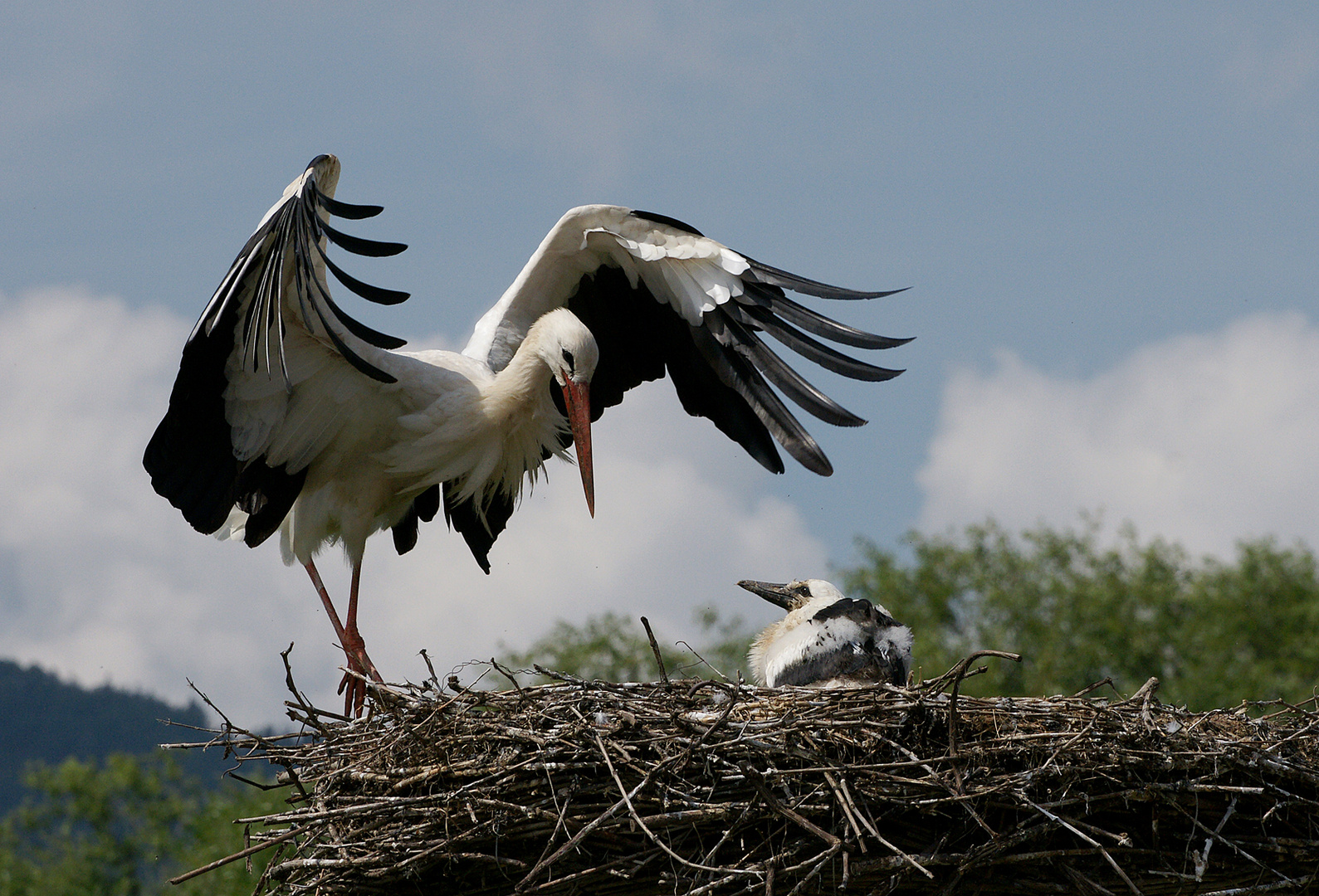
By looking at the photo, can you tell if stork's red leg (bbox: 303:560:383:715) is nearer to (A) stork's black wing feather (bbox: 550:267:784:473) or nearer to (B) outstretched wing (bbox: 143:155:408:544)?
(B) outstretched wing (bbox: 143:155:408:544)

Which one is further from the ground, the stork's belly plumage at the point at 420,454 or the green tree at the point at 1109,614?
the green tree at the point at 1109,614

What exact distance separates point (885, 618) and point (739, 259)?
1.80 meters

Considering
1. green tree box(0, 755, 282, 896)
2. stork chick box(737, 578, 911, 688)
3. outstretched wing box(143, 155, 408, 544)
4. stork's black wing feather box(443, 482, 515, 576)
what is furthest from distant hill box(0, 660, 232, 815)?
stork chick box(737, 578, 911, 688)

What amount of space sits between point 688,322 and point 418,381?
1.23 metres

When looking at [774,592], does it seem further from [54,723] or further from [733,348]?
[54,723]

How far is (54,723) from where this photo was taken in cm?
8769

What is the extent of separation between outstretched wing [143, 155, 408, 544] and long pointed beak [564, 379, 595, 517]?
28.9 inches

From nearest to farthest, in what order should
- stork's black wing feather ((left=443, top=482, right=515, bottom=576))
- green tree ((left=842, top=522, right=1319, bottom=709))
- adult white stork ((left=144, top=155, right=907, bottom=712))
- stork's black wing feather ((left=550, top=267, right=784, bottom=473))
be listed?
adult white stork ((left=144, top=155, right=907, bottom=712))
stork's black wing feather ((left=550, top=267, right=784, bottom=473))
stork's black wing feather ((left=443, top=482, right=515, bottom=576))
green tree ((left=842, top=522, right=1319, bottom=709))

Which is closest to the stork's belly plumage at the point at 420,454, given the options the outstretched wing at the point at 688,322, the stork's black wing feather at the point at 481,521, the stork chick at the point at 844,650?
the stork's black wing feather at the point at 481,521

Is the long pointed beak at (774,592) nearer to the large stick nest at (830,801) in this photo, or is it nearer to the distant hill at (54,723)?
the large stick nest at (830,801)

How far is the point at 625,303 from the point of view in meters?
6.59

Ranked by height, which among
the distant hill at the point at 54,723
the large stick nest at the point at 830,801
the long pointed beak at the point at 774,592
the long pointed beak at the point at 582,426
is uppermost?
the distant hill at the point at 54,723

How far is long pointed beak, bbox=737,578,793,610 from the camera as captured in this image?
5.86m

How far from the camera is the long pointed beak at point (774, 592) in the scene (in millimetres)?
5863
